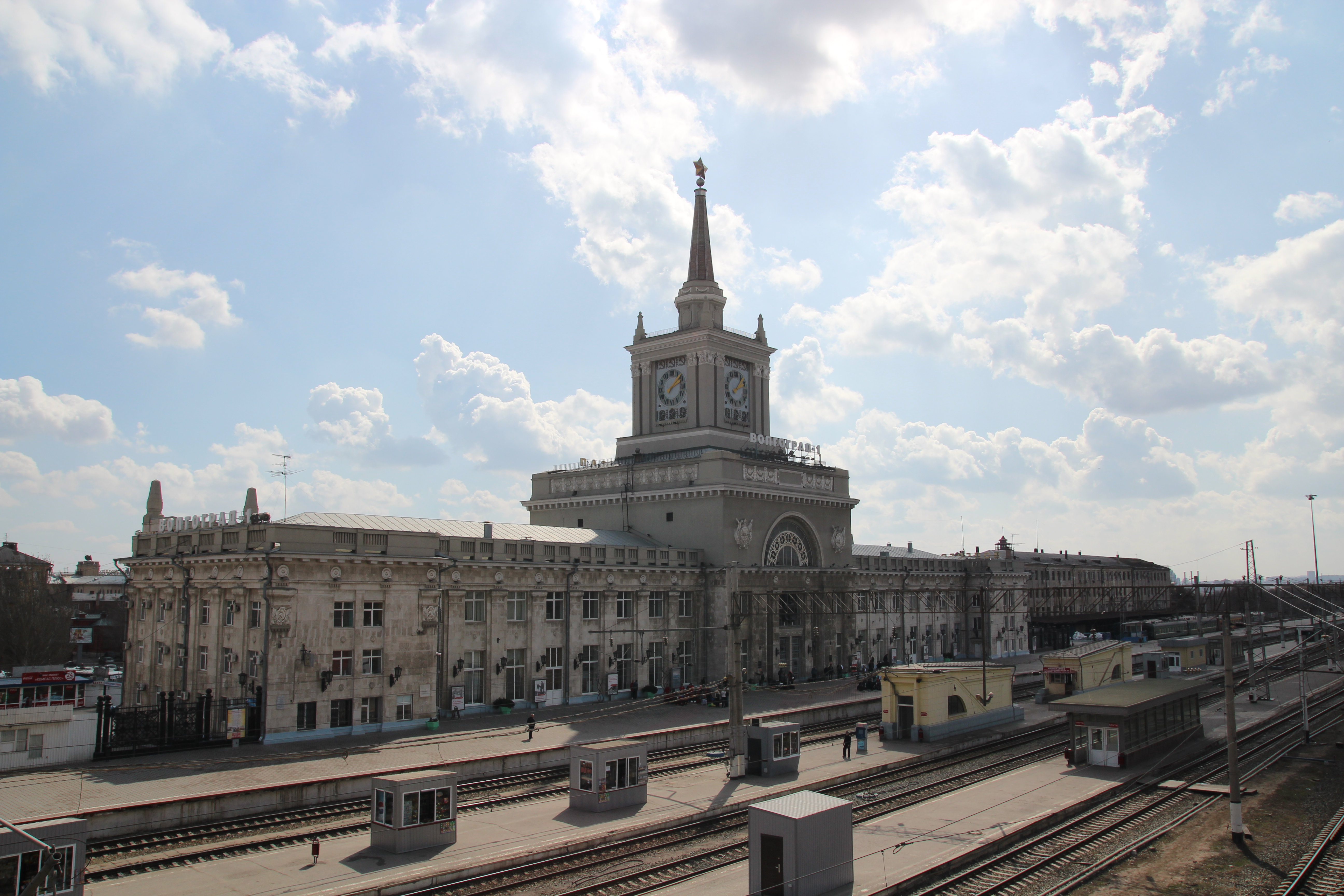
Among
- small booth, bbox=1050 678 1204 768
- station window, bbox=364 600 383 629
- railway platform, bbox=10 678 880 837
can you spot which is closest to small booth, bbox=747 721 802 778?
railway platform, bbox=10 678 880 837

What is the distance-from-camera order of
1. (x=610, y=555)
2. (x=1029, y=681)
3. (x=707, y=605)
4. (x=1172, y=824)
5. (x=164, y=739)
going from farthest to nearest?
(x=1029, y=681) < (x=707, y=605) < (x=610, y=555) < (x=164, y=739) < (x=1172, y=824)

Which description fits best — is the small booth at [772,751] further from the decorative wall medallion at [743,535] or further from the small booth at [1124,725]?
the decorative wall medallion at [743,535]

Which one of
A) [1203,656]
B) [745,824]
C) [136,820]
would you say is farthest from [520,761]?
[1203,656]

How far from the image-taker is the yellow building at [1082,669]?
5578cm

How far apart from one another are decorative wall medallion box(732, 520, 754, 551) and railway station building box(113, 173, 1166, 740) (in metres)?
0.27

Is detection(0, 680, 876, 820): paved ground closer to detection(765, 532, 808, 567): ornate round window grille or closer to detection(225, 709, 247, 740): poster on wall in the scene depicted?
detection(225, 709, 247, 740): poster on wall

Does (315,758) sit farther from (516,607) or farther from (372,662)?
(516,607)

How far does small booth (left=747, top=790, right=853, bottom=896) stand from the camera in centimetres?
2175

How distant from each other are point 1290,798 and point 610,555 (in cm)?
3736

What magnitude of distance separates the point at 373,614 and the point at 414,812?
2081 cm

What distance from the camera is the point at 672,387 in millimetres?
76250

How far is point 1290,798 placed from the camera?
110ft

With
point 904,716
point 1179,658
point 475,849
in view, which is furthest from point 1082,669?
point 475,849

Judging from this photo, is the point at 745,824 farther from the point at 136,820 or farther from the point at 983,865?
the point at 136,820
